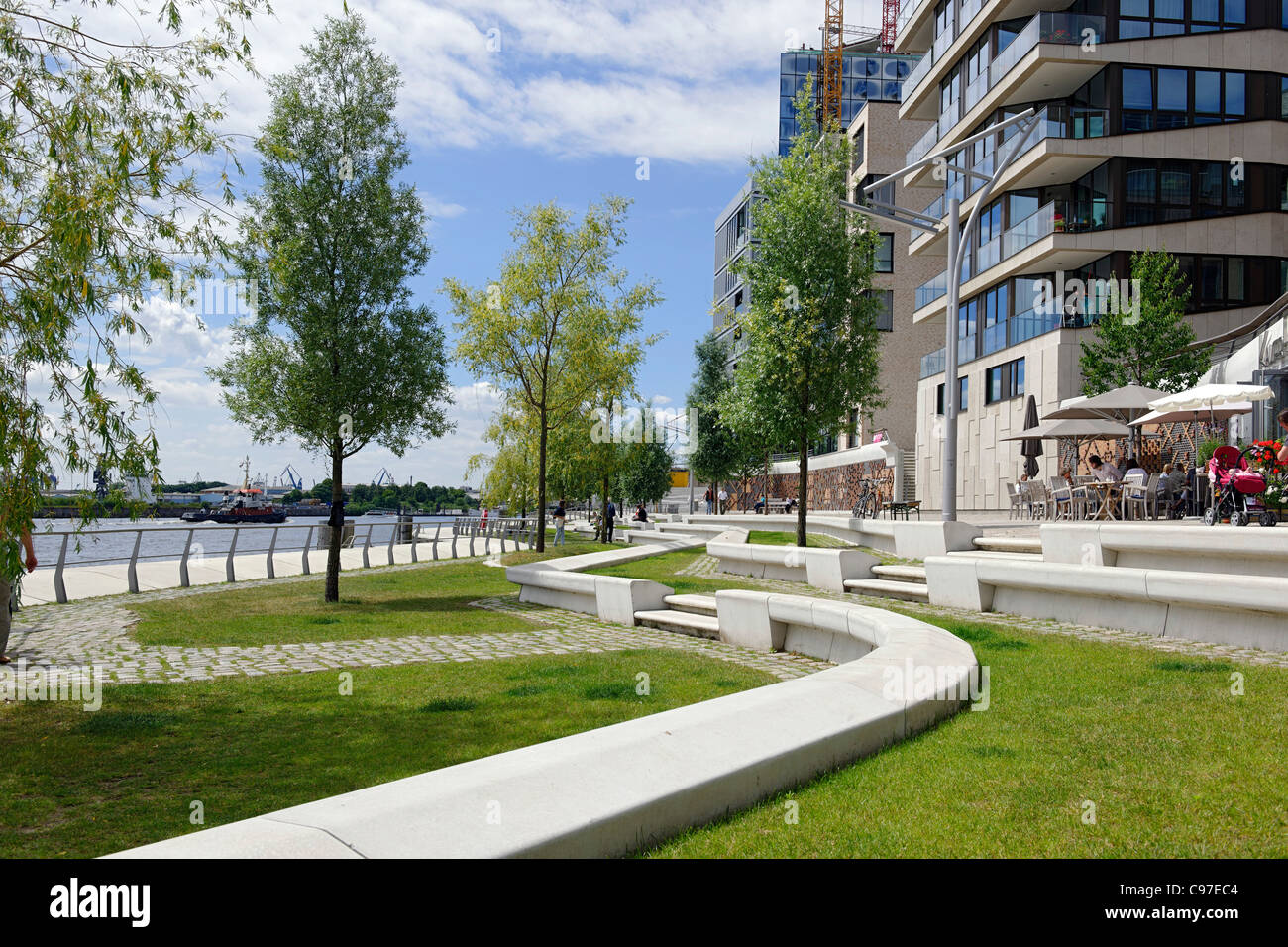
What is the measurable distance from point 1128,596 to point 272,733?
8143 mm

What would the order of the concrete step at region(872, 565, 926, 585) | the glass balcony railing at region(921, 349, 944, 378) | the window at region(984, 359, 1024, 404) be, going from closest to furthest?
the concrete step at region(872, 565, 926, 585)
the window at region(984, 359, 1024, 404)
the glass balcony railing at region(921, 349, 944, 378)

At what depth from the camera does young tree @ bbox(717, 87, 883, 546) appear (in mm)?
21141

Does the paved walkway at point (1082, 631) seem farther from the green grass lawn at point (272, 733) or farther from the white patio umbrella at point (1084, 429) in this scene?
the white patio umbrella at point (1084, 429)

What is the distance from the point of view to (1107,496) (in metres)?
18.3

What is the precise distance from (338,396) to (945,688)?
1394 centimetres

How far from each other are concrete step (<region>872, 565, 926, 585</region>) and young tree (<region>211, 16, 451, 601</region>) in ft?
31.3

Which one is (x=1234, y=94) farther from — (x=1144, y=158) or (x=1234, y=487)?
(x=1234, y=487)

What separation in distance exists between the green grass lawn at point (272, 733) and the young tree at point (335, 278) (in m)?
8.64

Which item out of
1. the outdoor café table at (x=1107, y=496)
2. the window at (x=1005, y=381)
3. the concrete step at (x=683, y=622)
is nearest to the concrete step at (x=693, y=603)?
the concrete step at (x=683, y=622)

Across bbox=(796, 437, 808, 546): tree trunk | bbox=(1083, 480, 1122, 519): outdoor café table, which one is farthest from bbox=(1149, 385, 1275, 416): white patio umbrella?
bbox=(796, 437, 808, 546): tree trunk

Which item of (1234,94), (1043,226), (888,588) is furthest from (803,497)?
(1234,94)

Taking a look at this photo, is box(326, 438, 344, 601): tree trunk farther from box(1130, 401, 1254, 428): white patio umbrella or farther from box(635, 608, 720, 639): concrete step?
box(1130, 401, 1254, 428): white patio umbrella

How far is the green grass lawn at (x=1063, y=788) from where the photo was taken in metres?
3.61
